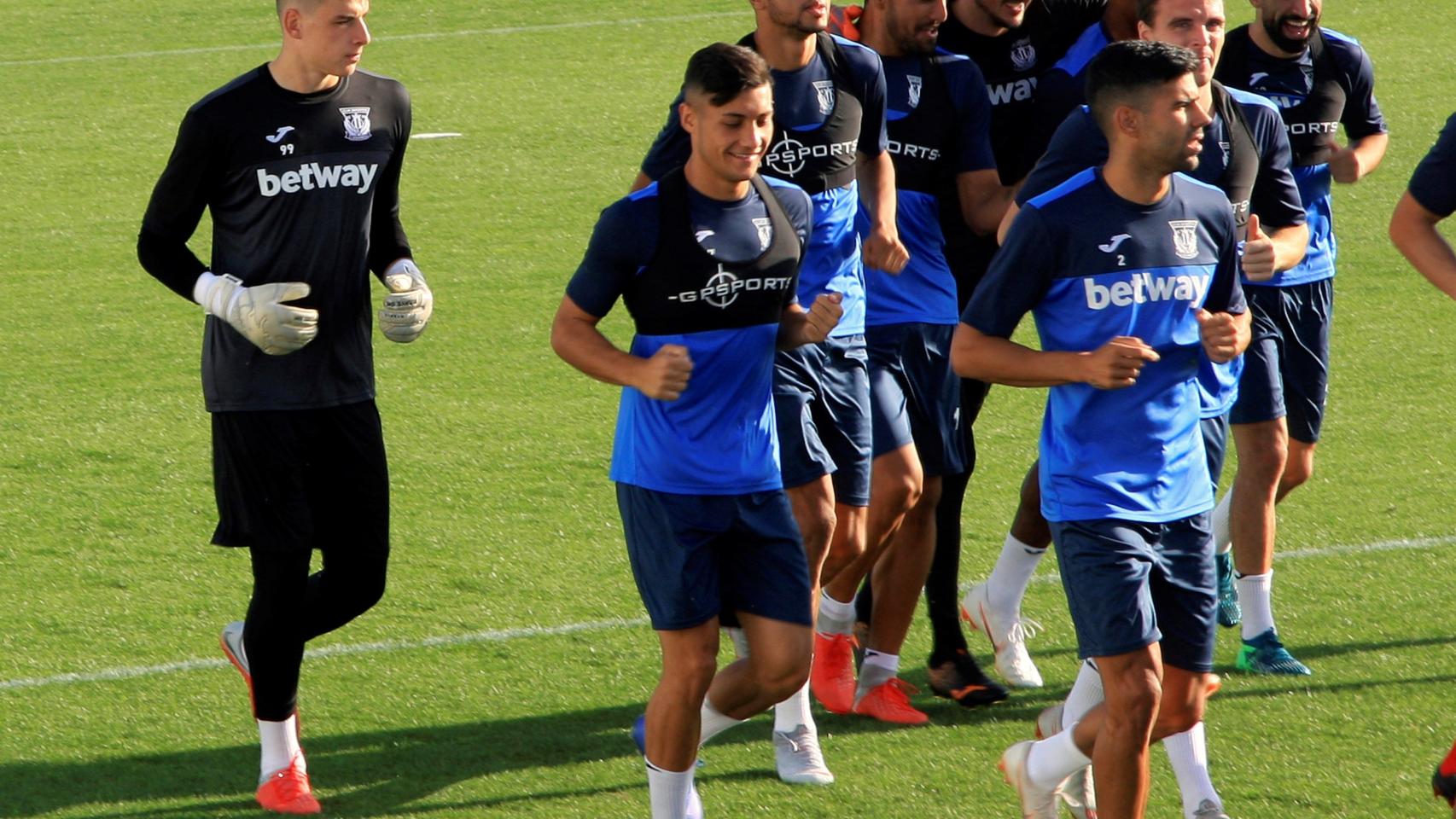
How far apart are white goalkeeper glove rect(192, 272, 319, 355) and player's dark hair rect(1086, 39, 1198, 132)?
1945 mm

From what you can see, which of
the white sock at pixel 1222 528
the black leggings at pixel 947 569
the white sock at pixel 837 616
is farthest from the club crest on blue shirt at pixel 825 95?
the white sock at pixel 1222 528

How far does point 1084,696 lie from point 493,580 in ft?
8.54

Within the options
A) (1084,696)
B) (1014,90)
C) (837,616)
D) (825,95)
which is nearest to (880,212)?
(825,95)

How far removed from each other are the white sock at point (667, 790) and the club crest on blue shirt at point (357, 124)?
5.70 ft

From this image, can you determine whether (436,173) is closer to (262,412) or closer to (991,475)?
(991,475)

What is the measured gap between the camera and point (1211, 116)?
5.20 metres

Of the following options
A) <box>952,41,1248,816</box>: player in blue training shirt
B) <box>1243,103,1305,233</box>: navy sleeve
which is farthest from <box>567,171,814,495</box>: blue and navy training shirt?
<box>1243,103,1305,233</box>: navy sleeve

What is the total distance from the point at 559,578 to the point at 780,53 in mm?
2199

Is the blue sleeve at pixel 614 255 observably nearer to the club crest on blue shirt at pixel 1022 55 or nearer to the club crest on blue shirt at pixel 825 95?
the club crest on blue shirt at pixel 825 95

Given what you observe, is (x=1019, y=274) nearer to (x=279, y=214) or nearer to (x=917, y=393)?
(x=917, y=393)

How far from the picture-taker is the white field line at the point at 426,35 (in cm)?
1744

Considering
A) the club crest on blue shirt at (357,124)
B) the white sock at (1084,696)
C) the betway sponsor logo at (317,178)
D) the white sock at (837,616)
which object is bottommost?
the white sock at (837,616)

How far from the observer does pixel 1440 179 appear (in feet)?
15.5

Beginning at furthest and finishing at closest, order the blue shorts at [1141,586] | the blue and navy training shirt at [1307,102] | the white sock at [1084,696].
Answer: the blue and navy training shirt at [1307,102] → the white sock at [1084,696] → the blue shorts at [1141,586]
